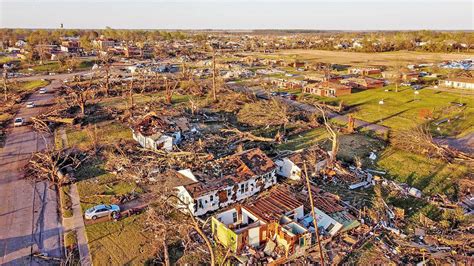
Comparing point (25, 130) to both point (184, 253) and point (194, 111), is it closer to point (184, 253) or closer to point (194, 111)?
point (194, 111)

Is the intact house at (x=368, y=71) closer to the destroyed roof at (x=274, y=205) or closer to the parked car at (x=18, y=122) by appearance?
the destroyed roof at (x=274, y=205)

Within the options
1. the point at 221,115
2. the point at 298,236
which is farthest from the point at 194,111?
the point at 298,236

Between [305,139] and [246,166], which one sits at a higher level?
[246,166]

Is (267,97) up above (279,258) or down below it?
above

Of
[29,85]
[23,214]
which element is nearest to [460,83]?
[23,214]

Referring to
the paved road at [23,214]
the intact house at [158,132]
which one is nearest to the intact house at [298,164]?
the intact house at [158,132]

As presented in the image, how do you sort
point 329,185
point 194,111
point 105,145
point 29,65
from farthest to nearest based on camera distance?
point 29,65
point 194,111
point 105,145
point 329,185

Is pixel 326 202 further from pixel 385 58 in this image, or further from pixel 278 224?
pixel 385 58
